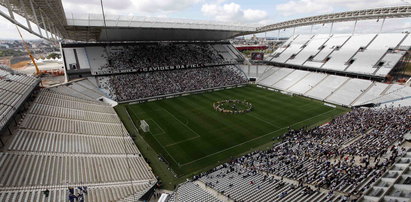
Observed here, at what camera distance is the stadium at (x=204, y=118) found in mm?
16406

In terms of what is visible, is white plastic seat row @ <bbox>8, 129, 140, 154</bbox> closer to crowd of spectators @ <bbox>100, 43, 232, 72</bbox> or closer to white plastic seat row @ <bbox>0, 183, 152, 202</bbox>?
white plastic seat row @ <bbox>0, 183, 152, 202</bbox>

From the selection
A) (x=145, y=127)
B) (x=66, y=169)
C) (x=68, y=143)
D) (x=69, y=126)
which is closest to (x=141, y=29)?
(x=145, y=127)

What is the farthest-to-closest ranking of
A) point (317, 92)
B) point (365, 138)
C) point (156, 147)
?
point (317, 92), point (156, 147), point (365, 138)

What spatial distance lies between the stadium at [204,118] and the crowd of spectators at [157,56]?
1.41 feet

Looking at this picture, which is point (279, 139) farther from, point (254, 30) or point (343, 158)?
point (254, 30)

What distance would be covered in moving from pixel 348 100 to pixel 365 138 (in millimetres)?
20541

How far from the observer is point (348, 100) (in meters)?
40.3

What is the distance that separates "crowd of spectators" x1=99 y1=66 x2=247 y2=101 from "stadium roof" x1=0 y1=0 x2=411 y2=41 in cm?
954

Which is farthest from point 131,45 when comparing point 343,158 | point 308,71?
point 343,158

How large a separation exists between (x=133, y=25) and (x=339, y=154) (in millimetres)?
39931

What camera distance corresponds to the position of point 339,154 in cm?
2014

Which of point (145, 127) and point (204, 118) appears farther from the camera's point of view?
point (204, 118)

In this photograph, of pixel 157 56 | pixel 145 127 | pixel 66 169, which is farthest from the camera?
pixel 157 56

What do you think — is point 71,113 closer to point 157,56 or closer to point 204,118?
point 204,118
